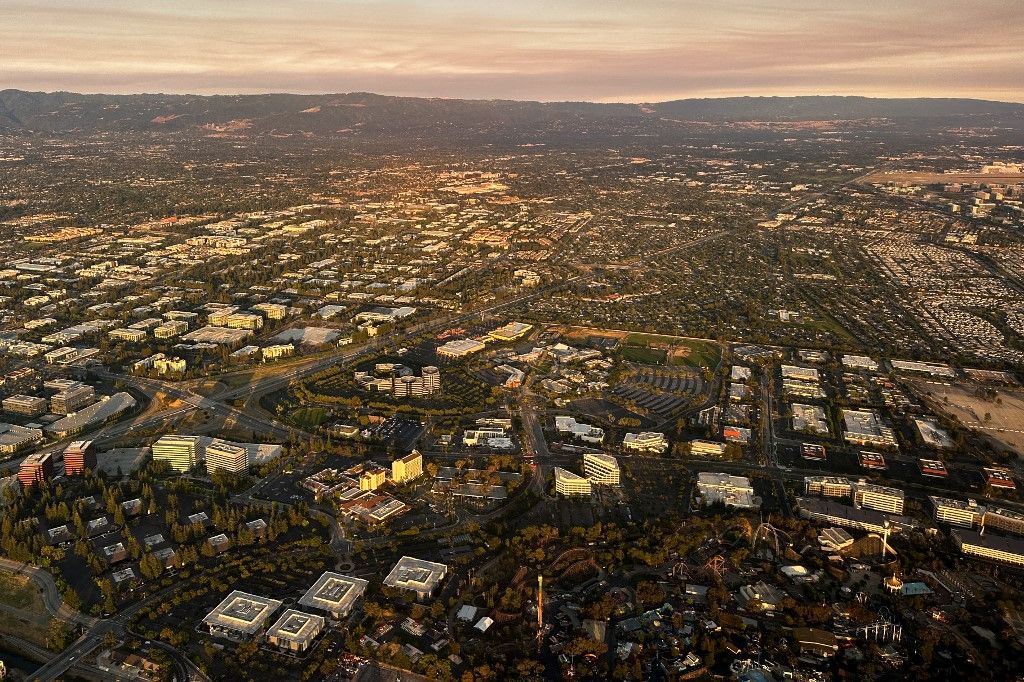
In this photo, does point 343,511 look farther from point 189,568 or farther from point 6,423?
point 6,423

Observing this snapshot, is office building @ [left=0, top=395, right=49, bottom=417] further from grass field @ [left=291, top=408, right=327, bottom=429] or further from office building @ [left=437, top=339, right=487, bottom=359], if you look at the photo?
office building @ [left=437, top=339, right=487, bottom=359]

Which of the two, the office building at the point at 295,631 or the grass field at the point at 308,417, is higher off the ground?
the grass field at the point at 308,417

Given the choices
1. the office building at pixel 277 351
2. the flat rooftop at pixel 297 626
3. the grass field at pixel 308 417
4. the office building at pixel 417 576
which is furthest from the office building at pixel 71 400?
the office building at pixel 417 576

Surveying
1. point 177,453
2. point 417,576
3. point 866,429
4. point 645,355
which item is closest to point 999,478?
point 866,429

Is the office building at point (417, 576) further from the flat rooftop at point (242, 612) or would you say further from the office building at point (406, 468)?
the office building at point (406, 468)

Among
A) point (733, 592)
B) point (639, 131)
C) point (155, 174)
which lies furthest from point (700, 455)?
point (639, 131)
